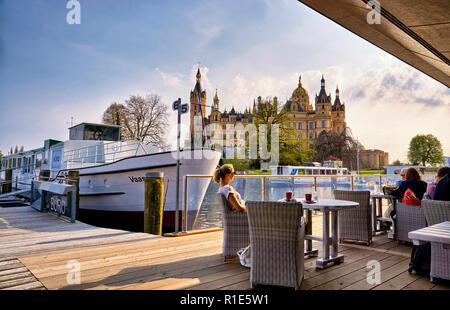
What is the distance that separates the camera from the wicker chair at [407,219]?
153 inches

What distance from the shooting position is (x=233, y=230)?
330cm

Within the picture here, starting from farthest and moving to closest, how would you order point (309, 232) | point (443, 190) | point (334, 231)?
point (309, 232) → point (334, 231) → point (443, 190)

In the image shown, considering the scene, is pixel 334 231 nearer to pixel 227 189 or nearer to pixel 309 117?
pixel 227 189

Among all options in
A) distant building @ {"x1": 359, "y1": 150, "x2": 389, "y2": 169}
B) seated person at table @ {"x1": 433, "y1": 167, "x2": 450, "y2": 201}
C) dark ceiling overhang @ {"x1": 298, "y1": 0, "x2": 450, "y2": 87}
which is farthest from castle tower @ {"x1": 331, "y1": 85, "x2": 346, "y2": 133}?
seated person at table @ {"x1": 433, "y1": 167, "x2": 450, "y2": 201}

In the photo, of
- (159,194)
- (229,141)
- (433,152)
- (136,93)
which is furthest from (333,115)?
(159,194)

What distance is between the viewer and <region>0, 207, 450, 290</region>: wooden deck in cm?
259

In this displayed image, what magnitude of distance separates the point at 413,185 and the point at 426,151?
255 ft

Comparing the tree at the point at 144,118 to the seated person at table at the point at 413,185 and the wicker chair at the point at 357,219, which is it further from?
the seated person at table at the point at 413,185

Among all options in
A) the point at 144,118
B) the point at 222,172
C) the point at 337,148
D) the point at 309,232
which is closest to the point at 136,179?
the point at 222,172

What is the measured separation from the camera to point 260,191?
6.29 meters

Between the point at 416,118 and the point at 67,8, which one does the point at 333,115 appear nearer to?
the point at 416,118

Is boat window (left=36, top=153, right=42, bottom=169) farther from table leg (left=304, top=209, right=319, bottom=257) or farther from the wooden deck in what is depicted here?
table leg (left=304, top=209, right=319, bottom=257)
